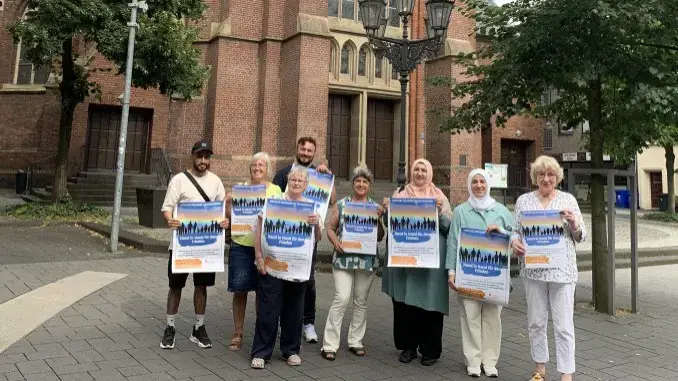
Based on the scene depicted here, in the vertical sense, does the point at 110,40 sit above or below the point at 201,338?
above

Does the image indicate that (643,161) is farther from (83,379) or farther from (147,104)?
(83,379)

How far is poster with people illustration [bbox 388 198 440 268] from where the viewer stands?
14.0 ft

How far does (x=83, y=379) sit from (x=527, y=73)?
5.91 meters

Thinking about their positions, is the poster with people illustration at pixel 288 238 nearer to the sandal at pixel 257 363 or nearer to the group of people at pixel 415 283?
the group of people at pixel 415 283

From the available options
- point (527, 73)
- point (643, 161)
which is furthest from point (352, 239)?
point (643, 161)

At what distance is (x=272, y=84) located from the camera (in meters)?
18.2

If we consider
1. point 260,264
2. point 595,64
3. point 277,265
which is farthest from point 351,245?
point 595,64

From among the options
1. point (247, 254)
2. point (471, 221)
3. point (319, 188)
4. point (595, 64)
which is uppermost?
point (595, 64)

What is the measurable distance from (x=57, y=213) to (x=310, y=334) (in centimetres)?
1179

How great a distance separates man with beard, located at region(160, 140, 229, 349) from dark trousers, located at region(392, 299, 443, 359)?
1.80m

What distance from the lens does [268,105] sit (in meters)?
18.2

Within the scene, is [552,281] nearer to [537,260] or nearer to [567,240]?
[537,260]

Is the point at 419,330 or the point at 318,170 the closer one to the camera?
the point at 419,330

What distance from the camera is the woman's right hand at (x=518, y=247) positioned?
13.2 ft
